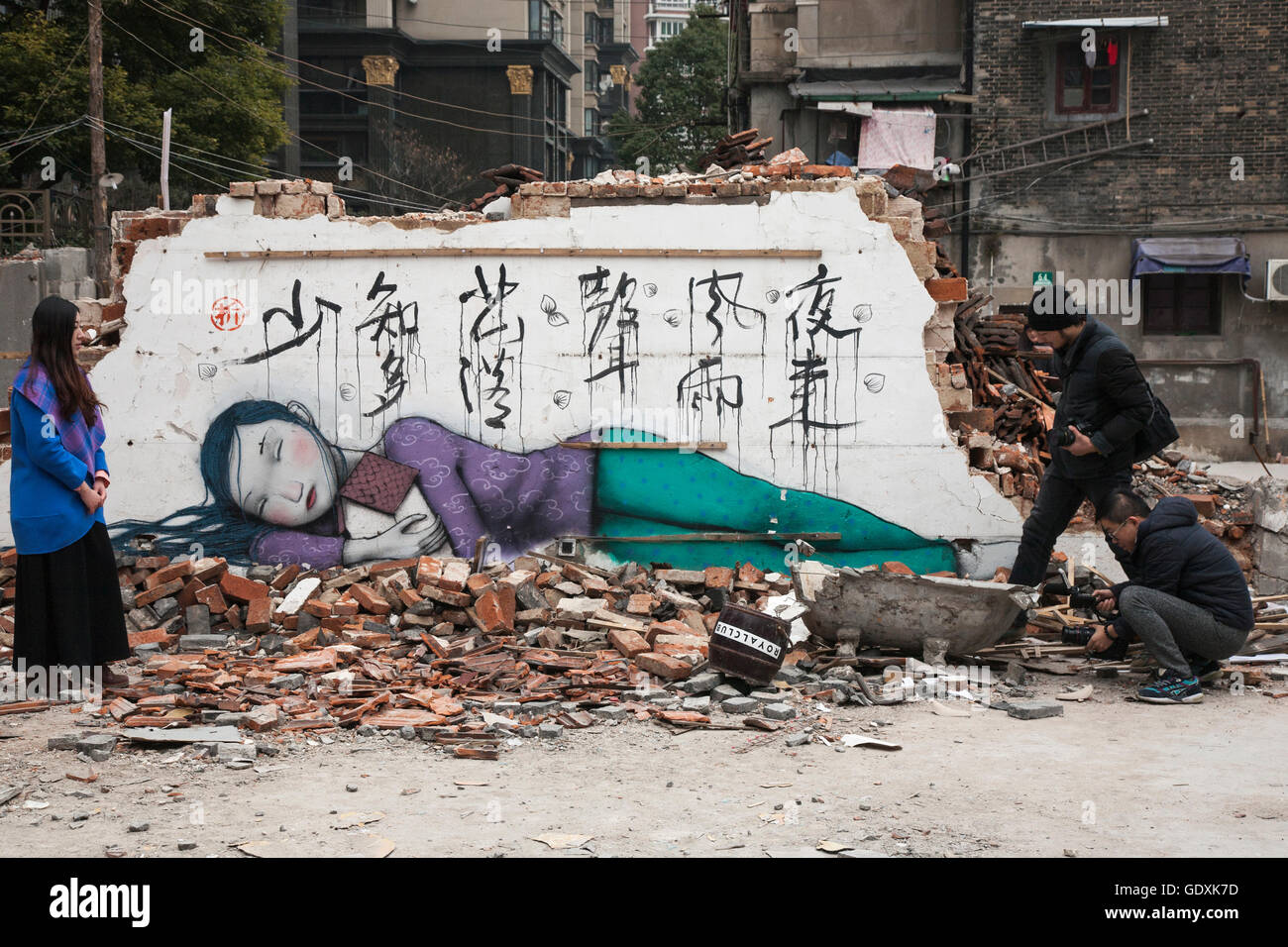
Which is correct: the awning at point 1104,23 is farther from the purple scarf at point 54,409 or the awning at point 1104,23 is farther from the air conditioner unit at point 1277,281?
the purple scarf at point 54,409

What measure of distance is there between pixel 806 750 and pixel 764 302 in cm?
405

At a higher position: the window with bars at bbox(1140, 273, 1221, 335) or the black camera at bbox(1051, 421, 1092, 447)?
the window with bars at bbox(1140, 273, 1221, 335)

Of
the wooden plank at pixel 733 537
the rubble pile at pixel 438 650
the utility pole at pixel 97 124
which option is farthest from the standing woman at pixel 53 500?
the utility pole at pixel 97 124

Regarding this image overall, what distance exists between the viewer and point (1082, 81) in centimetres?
2302

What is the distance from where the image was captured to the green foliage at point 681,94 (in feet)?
138

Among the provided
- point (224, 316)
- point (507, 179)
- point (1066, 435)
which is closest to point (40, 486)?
point (224, 316)

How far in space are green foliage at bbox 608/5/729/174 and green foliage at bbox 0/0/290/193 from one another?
18.4 metres

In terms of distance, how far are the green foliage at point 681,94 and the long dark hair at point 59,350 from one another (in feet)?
120

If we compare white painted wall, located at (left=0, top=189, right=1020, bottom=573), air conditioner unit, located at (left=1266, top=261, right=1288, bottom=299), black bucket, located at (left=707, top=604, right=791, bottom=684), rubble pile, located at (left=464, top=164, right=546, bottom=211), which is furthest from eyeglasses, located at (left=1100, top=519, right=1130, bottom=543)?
air conditioner unit, located at (left=1266, top=261, right=1288, bottom=299)

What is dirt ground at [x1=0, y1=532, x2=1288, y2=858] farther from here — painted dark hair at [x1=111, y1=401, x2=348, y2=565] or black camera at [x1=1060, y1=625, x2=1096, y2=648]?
painted dark hair at [x1=111, y1=401, x2=348, y2=565]

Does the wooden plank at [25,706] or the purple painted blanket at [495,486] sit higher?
the purple painted blanket at [495,486]

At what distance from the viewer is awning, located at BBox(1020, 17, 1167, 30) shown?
871 inches

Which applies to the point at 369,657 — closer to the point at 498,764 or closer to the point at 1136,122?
the point at 498,764

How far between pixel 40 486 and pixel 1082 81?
21.5 metres
